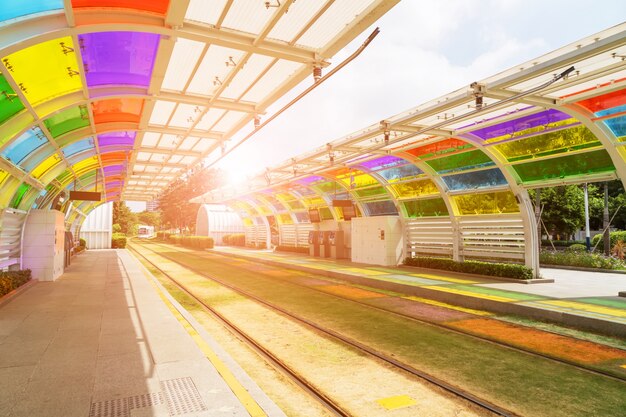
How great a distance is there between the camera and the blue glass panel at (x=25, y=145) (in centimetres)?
1018

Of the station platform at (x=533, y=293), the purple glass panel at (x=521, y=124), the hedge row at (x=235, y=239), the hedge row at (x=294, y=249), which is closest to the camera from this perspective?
the station platform at (x=533, y=293)

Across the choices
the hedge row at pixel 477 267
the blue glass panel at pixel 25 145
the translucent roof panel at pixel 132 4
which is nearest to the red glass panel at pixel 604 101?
the hedge row at pixel 477 267

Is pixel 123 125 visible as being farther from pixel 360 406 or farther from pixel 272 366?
pixel 360 406

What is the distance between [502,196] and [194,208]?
63.0 meters

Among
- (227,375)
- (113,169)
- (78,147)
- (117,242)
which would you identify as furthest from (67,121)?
(117,242)

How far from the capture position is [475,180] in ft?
52.2

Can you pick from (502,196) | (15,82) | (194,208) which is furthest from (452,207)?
(194,208)

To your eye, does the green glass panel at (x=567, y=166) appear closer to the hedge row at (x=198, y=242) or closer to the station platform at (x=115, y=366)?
the station platform at (x=115, y=366)

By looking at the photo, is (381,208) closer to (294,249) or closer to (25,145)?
(294,249)

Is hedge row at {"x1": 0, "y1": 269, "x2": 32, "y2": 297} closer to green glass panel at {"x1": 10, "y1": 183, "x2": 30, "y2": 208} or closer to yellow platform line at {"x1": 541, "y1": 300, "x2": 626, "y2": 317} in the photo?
green glass panel at {"x1": 10, "y1": 183, "x2": 30, "y2": 208}

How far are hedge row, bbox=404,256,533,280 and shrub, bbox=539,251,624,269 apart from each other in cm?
677

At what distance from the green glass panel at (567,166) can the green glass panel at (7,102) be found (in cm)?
1468

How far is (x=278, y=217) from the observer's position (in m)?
35.0

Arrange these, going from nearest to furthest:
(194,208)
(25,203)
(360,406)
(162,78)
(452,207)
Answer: (360,406), (162,78), (25,203), (452,207), (194,208)
